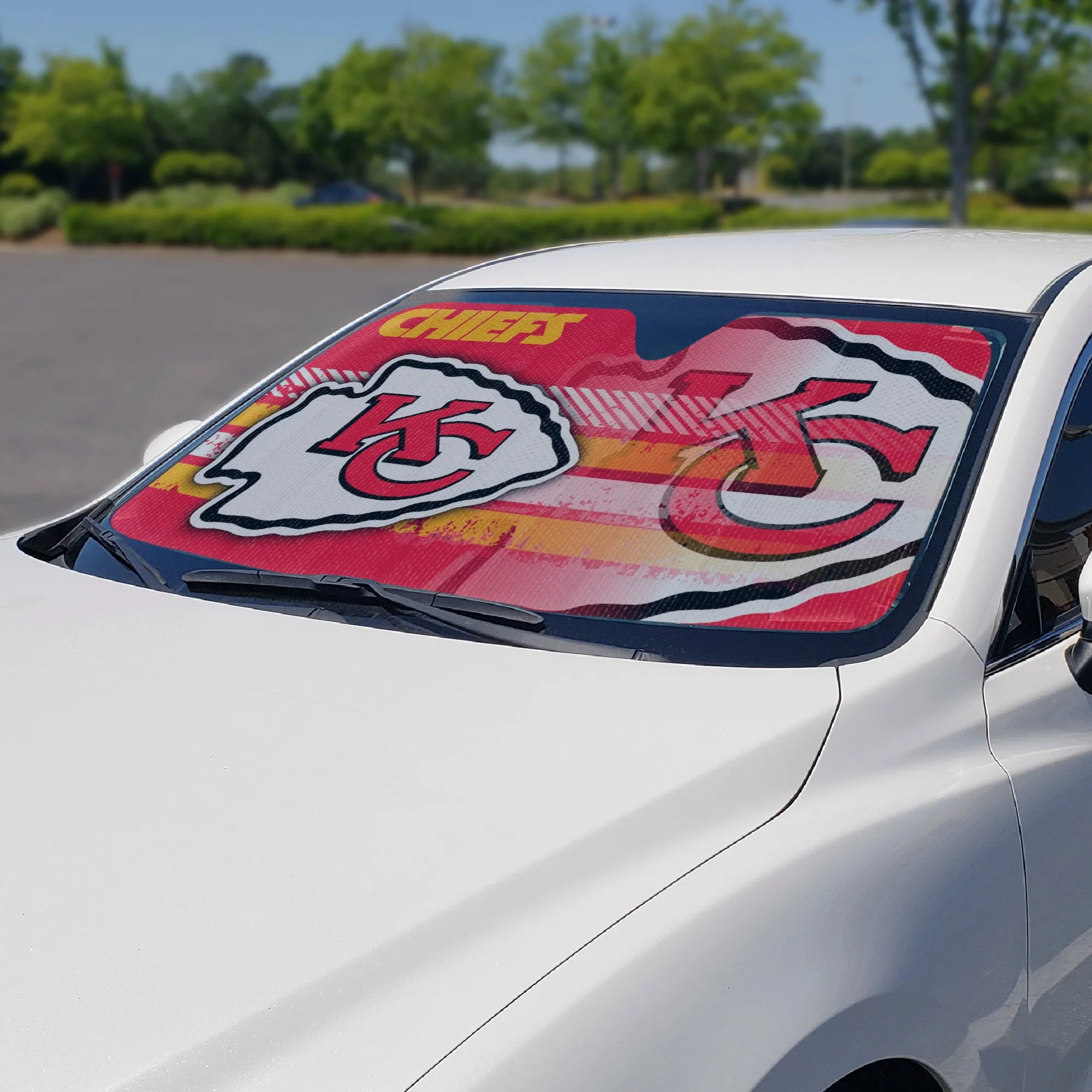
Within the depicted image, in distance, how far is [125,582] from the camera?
2383 mm

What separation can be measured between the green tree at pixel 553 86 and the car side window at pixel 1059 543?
5429cm

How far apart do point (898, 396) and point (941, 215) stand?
36.3 metres

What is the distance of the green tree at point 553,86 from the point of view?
179ft

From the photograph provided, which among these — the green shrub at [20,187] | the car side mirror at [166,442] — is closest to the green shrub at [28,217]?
the green shrub at [20,187]

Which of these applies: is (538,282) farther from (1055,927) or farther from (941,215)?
(941,215)

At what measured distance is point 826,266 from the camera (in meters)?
2.63

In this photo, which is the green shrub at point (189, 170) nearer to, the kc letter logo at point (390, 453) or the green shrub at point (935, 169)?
the green shrub at point (935, 169)

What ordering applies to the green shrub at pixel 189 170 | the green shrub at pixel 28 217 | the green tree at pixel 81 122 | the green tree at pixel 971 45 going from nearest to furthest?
the green tree at pixel 971 45
the green shrub at pixel 28 217
the green tree at pixel 81 122
the green shrub at pixel 189 170

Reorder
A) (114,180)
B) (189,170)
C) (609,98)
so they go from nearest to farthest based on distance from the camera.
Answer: (609,98)
(114,180)
(189,170)

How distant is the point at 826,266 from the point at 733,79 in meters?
49.3

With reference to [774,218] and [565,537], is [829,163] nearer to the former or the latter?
[774,218]

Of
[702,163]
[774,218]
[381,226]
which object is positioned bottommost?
[381,226]

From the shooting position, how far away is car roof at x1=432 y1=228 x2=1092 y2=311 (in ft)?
8.02

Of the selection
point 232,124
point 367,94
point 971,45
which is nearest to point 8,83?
point 232,124
